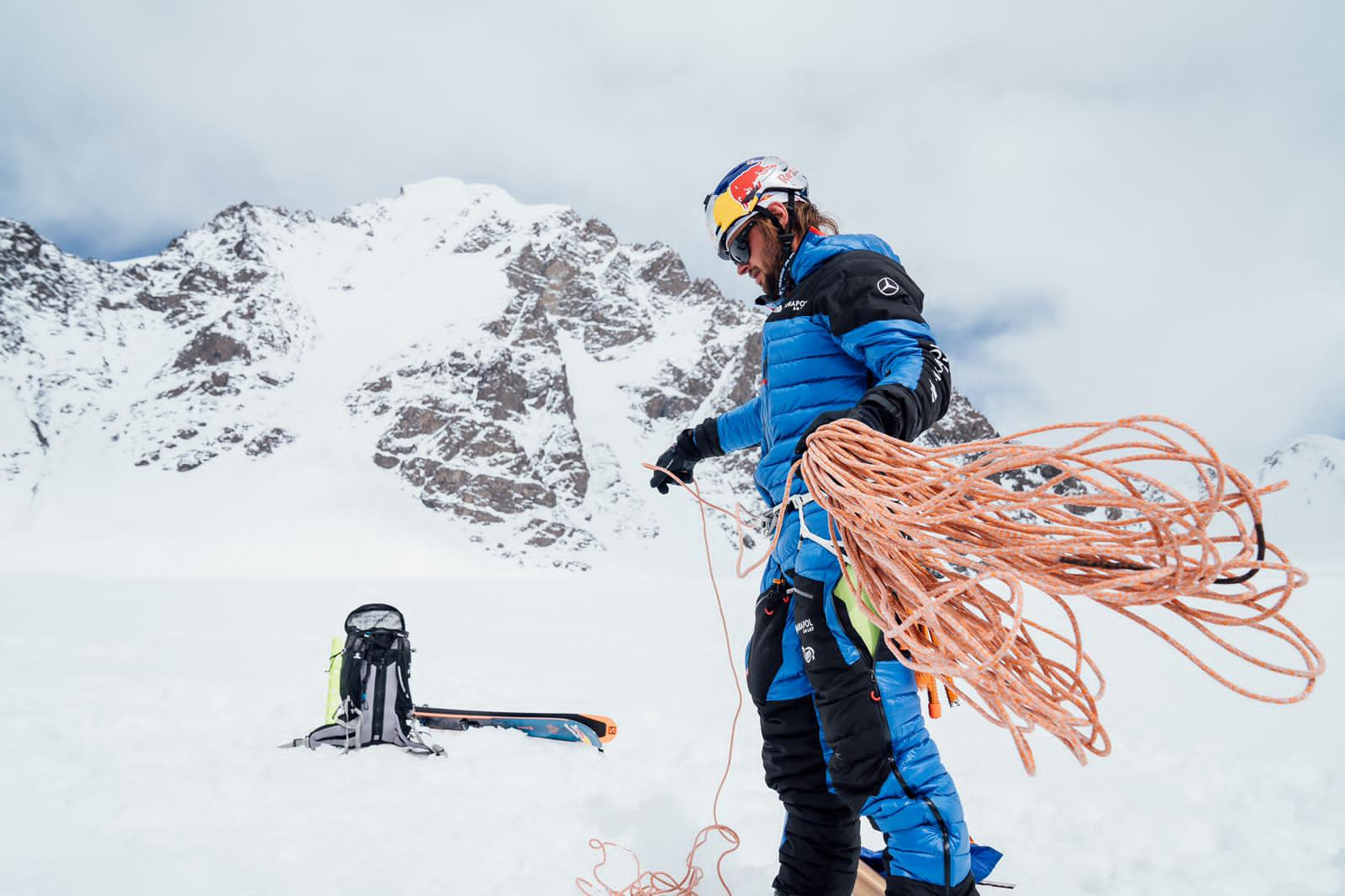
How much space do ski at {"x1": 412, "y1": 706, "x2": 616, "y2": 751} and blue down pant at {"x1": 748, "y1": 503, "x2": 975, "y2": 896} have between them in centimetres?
238

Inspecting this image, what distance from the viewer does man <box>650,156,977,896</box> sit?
220 cm

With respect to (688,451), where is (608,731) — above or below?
below

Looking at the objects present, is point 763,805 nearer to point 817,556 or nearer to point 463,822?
point 463,822

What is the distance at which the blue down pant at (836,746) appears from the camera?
86.0 inches

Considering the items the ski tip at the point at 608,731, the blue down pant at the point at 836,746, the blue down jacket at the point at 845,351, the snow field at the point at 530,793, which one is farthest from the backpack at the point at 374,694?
the blue down jacket at the point at 845,351

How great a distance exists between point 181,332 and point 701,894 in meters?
120

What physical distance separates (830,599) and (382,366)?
103969 millimetres

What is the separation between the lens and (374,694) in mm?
4598

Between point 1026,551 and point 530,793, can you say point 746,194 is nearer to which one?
point 1026,551

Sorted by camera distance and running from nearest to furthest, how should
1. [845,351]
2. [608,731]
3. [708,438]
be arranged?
[845,351], [708,438], [608,731]

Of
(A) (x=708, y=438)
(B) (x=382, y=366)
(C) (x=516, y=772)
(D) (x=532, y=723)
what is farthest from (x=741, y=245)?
(B) (x=382, y=366)

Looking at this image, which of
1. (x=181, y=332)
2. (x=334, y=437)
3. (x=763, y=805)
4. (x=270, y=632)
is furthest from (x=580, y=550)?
(x=763, y=805)

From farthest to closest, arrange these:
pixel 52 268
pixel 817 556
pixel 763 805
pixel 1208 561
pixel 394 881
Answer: pixel 52 268 < pixel 763 805 < pixel 394 881 < pixel 817 556 < pixel 1208 561

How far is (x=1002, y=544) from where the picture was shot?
1.82 meters
